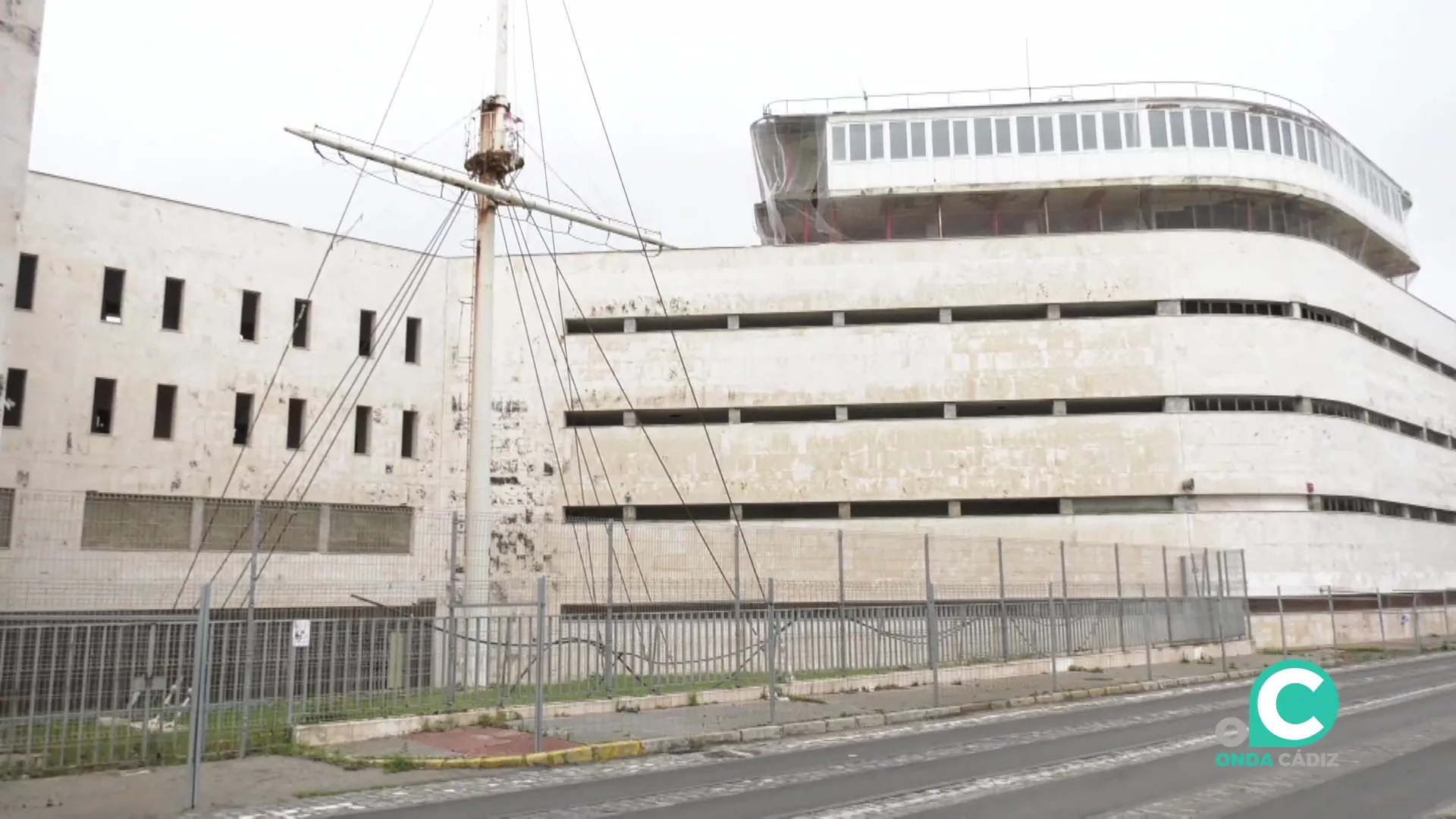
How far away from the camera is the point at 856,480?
3581 cm

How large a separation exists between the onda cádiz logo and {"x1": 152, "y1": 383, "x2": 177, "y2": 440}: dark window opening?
27038 millimetres

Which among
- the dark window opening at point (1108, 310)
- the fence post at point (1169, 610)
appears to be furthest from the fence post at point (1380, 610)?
the dark window opening at point (1108, 310)

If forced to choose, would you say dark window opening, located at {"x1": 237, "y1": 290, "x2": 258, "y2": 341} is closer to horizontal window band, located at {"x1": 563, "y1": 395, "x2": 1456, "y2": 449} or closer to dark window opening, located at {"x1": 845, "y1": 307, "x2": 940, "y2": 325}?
horizontal window band, located at {"x1": 563, "y1": 395, "x2": 1456, "y2": 449}

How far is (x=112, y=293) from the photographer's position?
92.4 ft

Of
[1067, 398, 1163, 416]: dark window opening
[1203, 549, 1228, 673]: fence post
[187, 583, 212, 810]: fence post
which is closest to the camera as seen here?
[187, 583, 212, 810]: fence post

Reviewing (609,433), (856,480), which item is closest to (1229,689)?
(856,480)

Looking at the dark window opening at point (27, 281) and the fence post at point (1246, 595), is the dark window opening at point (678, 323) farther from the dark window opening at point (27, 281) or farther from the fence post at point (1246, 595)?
the fence post at point (1246, 595)

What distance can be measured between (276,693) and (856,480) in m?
25.3

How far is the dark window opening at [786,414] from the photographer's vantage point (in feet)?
120

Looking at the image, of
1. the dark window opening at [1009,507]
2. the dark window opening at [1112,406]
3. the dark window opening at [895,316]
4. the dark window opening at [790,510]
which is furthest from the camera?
the dark window opening at [895,316]

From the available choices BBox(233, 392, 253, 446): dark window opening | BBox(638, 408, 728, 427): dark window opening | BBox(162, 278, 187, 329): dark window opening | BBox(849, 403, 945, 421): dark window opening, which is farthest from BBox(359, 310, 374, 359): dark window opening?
BBox(849, 403, 945, 421): dark window opening

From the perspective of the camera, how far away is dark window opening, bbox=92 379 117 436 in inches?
1081

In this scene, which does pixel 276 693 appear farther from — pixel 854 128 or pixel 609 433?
pixel 854 128

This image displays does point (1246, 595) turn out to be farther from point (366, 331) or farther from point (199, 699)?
point (199, 699)
